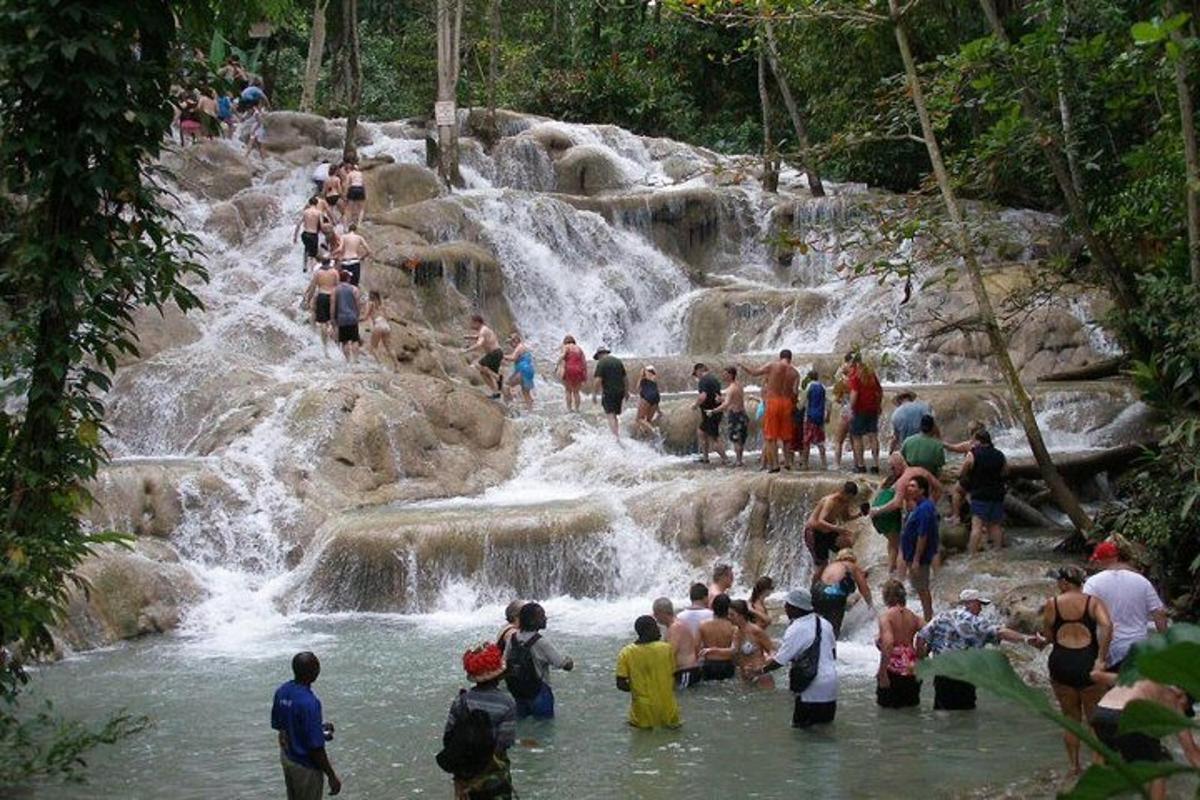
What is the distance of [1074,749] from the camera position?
9305 mm

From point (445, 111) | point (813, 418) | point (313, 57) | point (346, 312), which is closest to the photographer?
point (813, 418)

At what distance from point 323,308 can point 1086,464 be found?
1116 cm

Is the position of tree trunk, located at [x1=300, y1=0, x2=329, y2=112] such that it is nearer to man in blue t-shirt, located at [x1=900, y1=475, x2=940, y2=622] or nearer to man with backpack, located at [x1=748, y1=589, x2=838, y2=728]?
man in blue t-shirt, located at [x1=900, y1=475, x2=940, y2=622]

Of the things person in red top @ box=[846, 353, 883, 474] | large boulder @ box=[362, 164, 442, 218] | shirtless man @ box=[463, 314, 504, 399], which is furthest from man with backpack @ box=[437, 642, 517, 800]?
large boulder @ box=[362, 164, 442, 218]

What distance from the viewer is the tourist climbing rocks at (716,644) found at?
12430 millimetres

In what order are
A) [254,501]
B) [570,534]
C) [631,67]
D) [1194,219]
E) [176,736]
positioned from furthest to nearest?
[631,67] → [254,501] → [570,534] → [1194,219] → [176,736]

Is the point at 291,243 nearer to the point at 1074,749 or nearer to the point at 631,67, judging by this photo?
the point at 631,67

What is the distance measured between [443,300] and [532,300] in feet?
8.36

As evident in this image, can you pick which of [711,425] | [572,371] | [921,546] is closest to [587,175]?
[572,371]

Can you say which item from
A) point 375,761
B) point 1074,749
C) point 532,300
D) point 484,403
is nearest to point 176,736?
point 375,761

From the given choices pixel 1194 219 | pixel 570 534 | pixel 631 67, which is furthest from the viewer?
pixel 631 67

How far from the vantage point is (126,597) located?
1661cm

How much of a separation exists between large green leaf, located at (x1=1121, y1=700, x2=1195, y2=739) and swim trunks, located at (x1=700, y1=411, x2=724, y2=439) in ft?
60.4

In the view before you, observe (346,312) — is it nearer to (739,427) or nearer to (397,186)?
(739,427)
